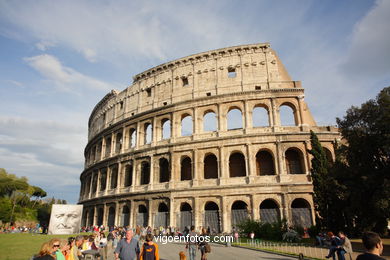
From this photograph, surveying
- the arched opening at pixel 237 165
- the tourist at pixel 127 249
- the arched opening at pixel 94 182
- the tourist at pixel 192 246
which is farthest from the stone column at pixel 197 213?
the tourist at pixel 127 249

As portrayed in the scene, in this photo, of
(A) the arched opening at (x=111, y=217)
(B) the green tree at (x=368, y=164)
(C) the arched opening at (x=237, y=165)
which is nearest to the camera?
(B) the green tree at (x=368, y=164)

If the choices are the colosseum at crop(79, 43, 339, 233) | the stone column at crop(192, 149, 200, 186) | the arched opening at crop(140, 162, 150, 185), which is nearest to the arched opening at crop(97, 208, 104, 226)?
the colosseum at crop(79, 43, 339, 233)

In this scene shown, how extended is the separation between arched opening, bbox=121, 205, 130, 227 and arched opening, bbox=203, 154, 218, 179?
8.23 metres

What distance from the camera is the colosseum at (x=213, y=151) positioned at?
20.4 m

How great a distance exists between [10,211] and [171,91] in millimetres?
34004

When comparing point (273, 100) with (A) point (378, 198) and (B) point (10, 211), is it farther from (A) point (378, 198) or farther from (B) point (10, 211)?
(B) point (10, 211)

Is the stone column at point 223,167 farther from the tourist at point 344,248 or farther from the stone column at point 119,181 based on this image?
the tourist at point 344,248

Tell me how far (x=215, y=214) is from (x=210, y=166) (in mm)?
4271

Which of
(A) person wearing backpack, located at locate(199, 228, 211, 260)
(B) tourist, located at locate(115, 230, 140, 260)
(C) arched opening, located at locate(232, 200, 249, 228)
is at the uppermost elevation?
(C) arched opening, located at locate(232, 200, 249, 228)

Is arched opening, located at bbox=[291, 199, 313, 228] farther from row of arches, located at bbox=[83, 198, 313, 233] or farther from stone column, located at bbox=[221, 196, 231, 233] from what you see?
stone column, located at bbox=[221, 196, 231, 233]

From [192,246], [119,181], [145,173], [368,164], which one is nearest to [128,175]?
[119,181]

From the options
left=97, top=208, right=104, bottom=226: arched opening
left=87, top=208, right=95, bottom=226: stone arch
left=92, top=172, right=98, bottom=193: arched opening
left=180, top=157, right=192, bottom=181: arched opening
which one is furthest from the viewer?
left=92, top=172, right=98, bottom=193: arched opening

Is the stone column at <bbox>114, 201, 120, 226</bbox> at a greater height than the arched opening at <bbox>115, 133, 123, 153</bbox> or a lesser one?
lesser

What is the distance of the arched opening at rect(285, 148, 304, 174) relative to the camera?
21312 millimetres
